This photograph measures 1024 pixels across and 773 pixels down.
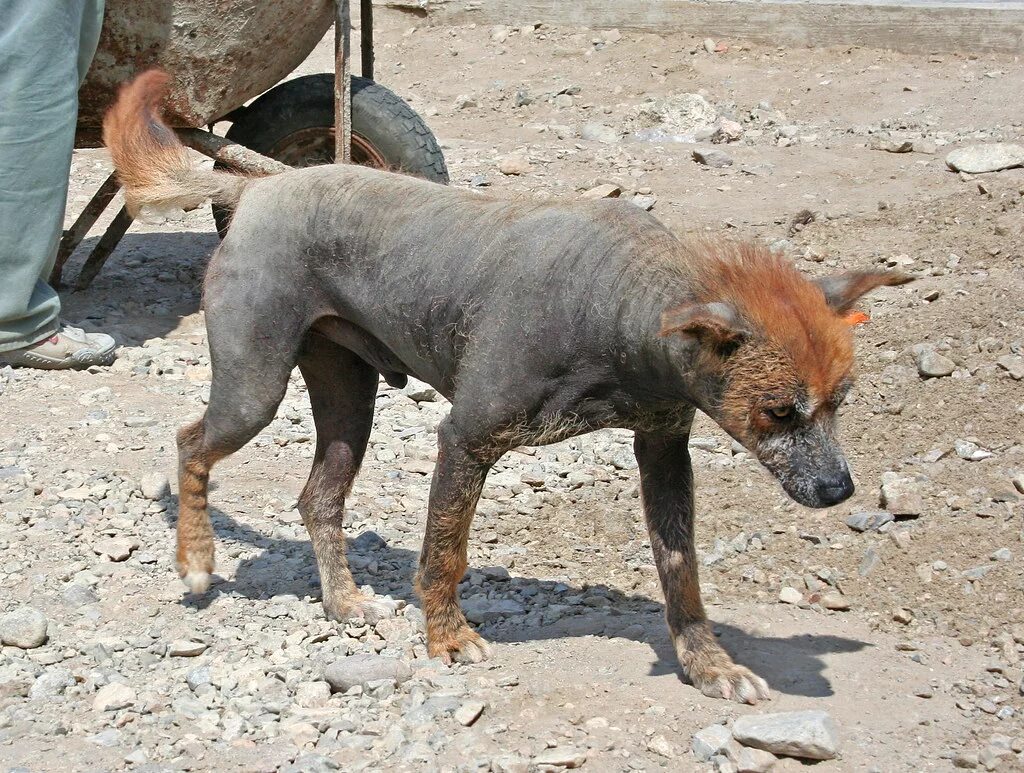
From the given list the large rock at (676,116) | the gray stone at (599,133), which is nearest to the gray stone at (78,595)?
the gray stone at (599,133)

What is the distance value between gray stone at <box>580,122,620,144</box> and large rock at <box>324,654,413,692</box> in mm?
7604

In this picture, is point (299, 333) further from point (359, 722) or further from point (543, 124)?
point (543, 124)

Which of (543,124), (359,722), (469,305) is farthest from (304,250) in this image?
(543,124)

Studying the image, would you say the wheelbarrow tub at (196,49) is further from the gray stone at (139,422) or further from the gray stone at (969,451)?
the gray stone at (969,451)

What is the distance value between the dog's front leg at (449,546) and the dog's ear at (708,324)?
3.29 feet

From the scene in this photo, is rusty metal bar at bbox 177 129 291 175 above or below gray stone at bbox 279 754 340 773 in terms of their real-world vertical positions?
above

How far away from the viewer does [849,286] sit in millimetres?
4402

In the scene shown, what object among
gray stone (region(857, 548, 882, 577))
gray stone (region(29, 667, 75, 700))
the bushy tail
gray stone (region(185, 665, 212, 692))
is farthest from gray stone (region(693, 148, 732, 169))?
gray stone (region(29, 667, 75, 700))

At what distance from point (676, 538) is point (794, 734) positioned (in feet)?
3.02

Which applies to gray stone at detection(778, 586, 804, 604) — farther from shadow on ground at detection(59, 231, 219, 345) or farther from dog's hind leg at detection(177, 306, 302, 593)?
shadow on ground at detection(59, 231, 219, 345)

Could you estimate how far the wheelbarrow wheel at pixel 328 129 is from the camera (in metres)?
8.72

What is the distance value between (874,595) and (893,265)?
351 cm

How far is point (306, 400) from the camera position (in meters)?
7.77

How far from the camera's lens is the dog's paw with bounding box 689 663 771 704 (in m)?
4.59
